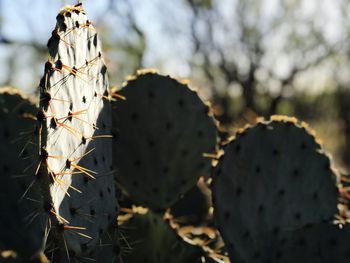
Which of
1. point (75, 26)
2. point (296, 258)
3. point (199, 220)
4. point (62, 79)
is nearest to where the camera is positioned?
point (62, 79)

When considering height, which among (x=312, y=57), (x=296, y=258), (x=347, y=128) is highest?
(x=312, y=57)

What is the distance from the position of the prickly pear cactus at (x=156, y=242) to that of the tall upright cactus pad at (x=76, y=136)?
1.56 feet

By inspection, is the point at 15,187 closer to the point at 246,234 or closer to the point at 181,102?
the point at 181,102

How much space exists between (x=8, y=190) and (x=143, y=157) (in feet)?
1.95

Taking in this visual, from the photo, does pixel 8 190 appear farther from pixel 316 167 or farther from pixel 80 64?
pixel 316 167

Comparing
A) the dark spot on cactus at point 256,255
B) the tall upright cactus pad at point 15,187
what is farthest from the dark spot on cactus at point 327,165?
the tall upright cactus pad at point 15,187

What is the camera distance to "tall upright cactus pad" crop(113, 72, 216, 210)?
2.32 metres

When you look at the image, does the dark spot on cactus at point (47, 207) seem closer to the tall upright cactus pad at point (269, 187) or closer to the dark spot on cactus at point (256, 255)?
the tall upright cactus pad at point (269, 187)

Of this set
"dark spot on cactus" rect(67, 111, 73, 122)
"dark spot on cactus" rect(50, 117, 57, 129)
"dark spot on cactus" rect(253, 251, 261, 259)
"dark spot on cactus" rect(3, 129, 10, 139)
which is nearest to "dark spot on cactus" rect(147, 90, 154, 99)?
"dark spot on cactus" rect(3, 129, 10, 139)

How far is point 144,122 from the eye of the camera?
234cm

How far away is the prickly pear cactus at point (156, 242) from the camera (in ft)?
6.82

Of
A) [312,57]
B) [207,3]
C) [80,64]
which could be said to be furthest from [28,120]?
[312,57]

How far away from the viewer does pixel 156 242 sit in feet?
6.89

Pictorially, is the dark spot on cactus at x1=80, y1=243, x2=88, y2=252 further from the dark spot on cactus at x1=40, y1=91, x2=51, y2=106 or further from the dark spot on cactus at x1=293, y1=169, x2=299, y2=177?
the dark spot on cactus at x1=293, y1=169, x2=299, y2=177
